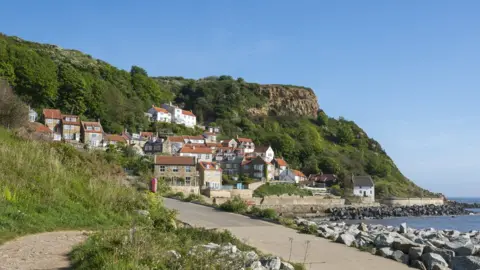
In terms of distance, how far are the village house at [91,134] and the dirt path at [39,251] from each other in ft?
225

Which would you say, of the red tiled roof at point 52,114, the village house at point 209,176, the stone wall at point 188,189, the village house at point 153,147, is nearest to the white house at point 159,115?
the village house at point 153,147

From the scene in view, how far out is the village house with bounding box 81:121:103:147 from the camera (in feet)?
Result: 246

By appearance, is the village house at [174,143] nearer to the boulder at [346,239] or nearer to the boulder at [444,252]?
the boulder at [346,239]

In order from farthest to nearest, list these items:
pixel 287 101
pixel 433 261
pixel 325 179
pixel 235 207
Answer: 1. pixel 287 101
2. pixel 325 179
3. pixel 235 207
4. pixel 433 261

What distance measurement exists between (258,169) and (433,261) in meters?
71.2

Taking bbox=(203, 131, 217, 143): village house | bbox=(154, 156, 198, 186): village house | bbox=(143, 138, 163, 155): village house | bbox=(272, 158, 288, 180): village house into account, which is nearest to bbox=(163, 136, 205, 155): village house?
bbox=(143, 138, 163, 155): village house

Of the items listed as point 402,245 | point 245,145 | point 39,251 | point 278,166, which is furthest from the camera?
point 245,145

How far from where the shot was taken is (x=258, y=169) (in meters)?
80.9

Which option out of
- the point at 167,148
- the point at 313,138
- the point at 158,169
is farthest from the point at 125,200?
the point at 313,138

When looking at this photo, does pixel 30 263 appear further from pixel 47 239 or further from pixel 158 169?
pixel 158 169

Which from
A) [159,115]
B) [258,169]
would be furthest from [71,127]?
[258,169]

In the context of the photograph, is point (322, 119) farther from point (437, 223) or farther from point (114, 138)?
point (437, 223)

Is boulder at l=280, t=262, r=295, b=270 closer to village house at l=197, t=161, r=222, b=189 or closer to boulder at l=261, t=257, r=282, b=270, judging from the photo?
boulder at l=261, t=257, r=282, b=270

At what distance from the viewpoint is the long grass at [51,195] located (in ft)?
30.7
